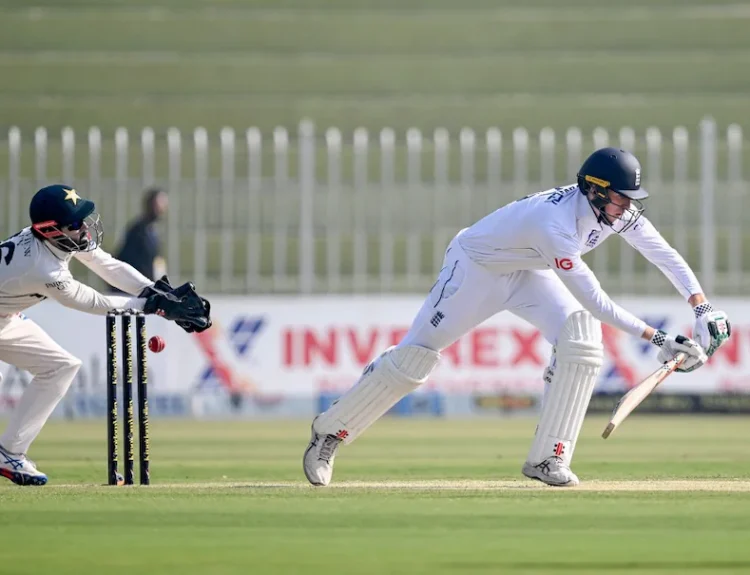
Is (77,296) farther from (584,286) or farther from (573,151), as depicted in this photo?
(573,151)

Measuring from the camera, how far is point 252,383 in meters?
12.1

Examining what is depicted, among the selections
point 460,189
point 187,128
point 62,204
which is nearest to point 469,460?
point 62,204

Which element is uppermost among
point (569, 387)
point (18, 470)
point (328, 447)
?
point (569, 387)

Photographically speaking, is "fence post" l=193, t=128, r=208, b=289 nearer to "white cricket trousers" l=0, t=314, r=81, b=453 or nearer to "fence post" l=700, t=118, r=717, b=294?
"fence post" l=700, t=118, r=717, b=294

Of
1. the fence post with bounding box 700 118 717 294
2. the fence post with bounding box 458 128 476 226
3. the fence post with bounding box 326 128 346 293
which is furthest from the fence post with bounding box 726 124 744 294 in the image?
the fence post with bounding box 326 128 346 293

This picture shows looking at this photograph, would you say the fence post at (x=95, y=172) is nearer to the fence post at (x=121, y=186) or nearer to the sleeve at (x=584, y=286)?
the fence post at (x=121, y=186)

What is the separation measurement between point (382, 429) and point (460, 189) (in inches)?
123

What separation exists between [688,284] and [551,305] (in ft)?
2.02

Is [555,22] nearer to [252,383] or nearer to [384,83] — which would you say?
[384,83]

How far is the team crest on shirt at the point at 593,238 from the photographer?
659cm

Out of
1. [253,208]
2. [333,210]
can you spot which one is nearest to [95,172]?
[253,208]

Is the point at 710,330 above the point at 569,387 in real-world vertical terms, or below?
above

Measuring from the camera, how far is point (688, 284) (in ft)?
22.2

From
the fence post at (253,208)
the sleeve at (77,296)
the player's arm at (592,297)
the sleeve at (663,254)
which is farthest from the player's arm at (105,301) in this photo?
the fence post at (253,208)
